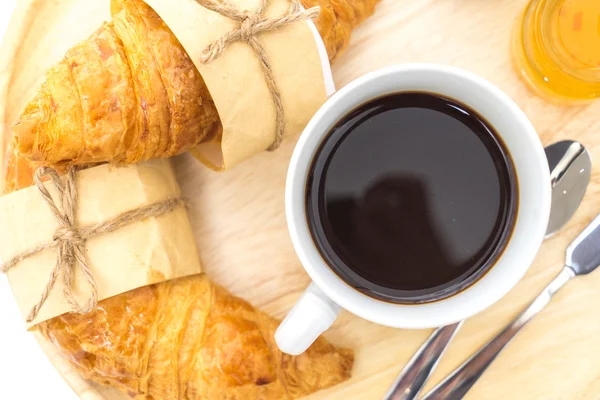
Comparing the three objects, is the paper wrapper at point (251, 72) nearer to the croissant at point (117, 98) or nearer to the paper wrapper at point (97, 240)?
the croissant at point (117, 98)

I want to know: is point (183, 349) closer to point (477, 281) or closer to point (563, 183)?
point (477, 281)

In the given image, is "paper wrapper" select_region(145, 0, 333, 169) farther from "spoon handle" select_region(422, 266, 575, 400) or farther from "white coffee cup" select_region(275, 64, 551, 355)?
"spoon handle" select_region(422, 266, 575, 400)

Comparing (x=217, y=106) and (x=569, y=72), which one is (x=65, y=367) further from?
(x=569, y=72)

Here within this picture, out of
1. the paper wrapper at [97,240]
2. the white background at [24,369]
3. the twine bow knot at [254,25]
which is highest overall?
the twine bow knot at [254,25]

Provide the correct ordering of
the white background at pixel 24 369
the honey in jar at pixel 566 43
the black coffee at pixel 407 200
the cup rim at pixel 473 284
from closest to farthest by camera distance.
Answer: the cup rim at pixel 473 284 → the black coffee at pixel 407 200 → the honey in jar at pixel 566 43 → the white background at pixel 24 369

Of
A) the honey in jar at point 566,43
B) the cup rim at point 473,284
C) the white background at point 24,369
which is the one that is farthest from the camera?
the white background at point 24,369

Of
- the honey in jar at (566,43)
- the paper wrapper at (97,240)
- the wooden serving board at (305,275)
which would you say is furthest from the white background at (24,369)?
the honey in jar at (566,43)

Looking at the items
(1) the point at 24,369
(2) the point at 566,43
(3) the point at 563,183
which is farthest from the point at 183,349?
(2) the point at 566,43

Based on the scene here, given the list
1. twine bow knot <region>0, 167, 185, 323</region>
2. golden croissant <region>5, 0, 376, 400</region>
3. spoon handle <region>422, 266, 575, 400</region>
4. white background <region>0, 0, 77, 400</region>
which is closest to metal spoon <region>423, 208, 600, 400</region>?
spoon handle <region>422, 266, 575, 400</region>
